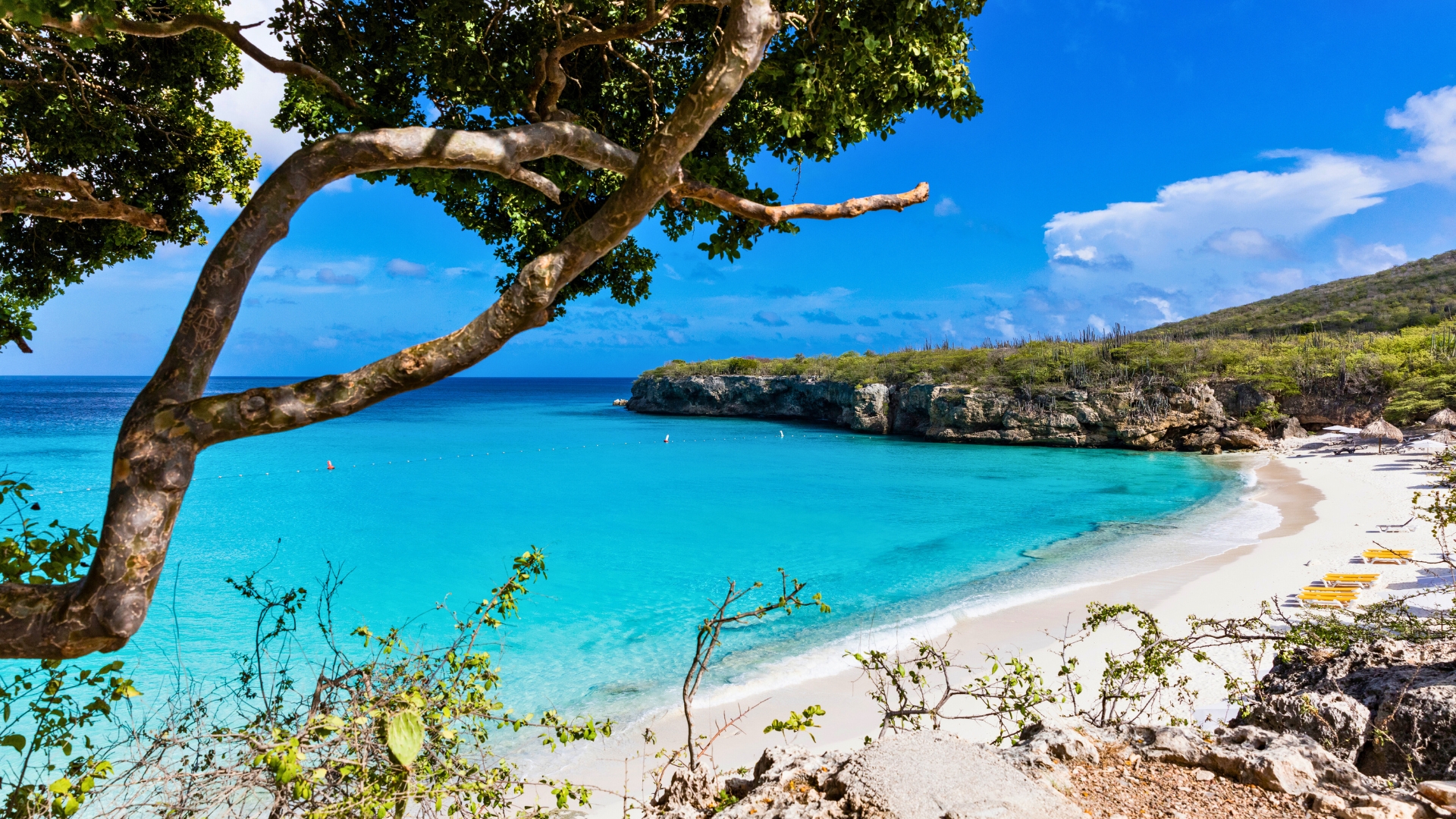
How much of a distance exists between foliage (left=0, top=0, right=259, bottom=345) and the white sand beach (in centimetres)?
640

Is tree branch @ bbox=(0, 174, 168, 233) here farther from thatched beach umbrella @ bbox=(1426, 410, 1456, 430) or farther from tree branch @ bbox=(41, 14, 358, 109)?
thatched beach umbrella @ bbox=(1426, 410, 1456, 430)

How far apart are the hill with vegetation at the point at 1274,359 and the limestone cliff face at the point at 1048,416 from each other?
0.89 metres

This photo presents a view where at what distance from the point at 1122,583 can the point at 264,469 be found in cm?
3345

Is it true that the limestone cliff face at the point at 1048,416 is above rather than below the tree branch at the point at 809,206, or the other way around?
below

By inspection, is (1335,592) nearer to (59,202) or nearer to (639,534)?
(639,534)

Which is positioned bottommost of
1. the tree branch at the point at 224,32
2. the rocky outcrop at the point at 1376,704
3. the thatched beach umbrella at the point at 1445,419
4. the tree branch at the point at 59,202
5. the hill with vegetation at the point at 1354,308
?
the rocky outcrop at the point at 1376,704

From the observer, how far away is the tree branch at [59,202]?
3156 mm

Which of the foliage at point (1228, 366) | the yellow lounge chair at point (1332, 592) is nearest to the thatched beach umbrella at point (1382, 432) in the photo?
the foliage at point (1228, 366)

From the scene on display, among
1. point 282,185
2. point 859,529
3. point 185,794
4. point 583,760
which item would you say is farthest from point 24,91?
point 859,529

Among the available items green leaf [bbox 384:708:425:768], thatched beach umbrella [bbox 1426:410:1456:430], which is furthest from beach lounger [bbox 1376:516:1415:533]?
green leaf [bbox 384:708:425:768]

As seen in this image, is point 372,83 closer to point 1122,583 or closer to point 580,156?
point 580,156

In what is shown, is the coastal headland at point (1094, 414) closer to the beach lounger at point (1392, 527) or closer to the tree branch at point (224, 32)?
the beach lounger at point (1392, 527)

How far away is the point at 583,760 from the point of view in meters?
6.55

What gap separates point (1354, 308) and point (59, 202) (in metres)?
74.7
